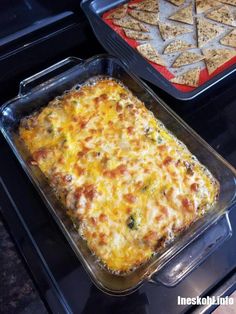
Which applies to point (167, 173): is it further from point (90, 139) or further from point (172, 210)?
point (90, 139)

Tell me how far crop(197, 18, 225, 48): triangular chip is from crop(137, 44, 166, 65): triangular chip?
0.55 ft

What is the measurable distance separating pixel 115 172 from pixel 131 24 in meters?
0.73

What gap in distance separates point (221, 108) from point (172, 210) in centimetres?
49

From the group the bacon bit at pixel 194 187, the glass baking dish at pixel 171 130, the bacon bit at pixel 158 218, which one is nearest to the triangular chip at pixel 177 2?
the glass baking dish at pixel 171 130

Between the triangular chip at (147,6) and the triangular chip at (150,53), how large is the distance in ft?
0.68

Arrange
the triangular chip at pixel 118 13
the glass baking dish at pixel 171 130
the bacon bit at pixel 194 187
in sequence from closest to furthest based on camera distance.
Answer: the glass baking dish at pixel 171 130, the bacon bit at pixel 194 187, the triangular chip at pixel 118 13

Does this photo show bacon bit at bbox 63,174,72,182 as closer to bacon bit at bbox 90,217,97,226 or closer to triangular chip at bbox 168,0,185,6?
bacon bit at bbox 90,217,97,226

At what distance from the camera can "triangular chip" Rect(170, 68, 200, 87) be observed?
1.37 metres

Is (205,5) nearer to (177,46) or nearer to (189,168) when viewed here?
(177,46)

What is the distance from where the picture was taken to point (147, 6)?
1.60 metres

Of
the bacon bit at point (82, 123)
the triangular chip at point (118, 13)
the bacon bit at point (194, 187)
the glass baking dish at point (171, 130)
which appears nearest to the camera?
the glass baking dish at point (171, 130)

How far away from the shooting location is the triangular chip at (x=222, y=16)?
5.12 feet

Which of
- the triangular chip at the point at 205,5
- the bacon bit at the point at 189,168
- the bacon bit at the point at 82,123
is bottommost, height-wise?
the bacon bit at the point at 189,168

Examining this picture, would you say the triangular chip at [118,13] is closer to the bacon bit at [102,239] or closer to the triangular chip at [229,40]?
the triangular chip at [229,40]
